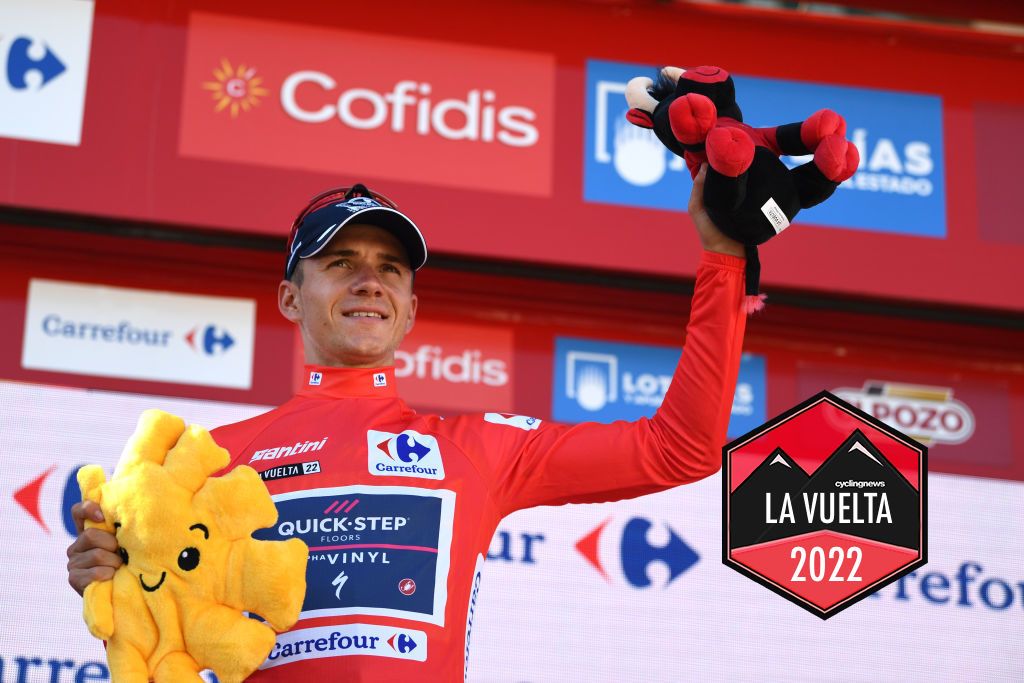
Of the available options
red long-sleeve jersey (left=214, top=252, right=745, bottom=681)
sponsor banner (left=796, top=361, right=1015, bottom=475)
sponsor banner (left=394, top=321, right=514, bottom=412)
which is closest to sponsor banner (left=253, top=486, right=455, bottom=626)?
red long-sleeve jersey (left=214, top=252, right=745, bottom=681)

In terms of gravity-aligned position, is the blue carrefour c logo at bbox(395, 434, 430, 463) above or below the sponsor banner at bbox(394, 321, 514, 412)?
below

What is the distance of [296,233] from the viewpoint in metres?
2.46

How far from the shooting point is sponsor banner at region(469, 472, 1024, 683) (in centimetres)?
340

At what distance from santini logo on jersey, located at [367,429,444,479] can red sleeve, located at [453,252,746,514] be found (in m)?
0.07

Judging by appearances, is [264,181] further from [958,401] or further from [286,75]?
[958,401]

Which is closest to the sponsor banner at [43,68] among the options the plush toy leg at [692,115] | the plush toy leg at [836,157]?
the plush toy leg at [692,115]

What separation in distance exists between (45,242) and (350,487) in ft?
7.28

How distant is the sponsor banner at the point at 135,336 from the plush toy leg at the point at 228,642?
7.07 ft

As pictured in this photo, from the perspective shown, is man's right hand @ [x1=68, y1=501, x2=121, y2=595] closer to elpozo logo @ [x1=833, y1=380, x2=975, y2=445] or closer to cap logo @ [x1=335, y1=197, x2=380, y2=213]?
cap logo @ [x1=335, y1=197, x2=380, y2=213]

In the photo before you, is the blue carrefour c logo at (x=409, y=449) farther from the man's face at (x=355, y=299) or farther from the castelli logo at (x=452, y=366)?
the castelli logo at (x=452, y=366)

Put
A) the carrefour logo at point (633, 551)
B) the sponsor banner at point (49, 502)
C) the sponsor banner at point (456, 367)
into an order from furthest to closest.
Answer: the sponsor banner at point (456, 367)
the carrefour logo at point (633, 551)
the sponsor banner at point (49, 502)

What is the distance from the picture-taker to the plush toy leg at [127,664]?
1.85 meters

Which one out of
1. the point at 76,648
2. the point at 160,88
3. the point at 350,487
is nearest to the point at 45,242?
the point at 160,88

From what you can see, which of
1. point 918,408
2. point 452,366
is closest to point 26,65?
point 452,366
